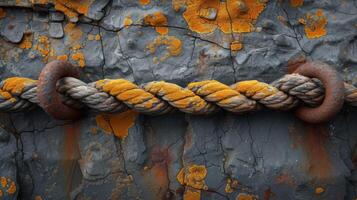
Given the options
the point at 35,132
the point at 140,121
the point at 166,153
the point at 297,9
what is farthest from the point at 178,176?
the point at 297,9

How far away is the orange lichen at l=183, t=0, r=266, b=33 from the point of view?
111 cm

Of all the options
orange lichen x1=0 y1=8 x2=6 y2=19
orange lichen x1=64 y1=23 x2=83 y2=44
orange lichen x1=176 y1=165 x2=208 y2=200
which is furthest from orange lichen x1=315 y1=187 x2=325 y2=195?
orange lichen x1=0 y1=8 x2=6 y2=19

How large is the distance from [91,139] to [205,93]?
34cm

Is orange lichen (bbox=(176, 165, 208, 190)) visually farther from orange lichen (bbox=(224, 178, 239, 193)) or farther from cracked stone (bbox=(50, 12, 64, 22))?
cracked stone (bbox=(50, 12, 64, 22))

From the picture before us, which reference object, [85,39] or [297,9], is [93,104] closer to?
[85,39]

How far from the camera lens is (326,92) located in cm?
101

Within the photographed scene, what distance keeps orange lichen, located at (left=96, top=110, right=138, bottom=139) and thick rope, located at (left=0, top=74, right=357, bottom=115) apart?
0.20 feet

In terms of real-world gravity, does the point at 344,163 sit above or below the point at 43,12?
below

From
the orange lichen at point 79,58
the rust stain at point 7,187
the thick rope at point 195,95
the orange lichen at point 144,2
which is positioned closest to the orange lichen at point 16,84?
the thick rope at point 195,95

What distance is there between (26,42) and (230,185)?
0.67 metres

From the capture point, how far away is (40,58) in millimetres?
1168

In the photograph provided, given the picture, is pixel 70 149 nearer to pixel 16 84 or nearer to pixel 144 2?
pixel 16 84

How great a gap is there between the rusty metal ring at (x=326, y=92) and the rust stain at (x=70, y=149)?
599 millimetres

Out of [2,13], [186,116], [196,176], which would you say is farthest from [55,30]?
[196,176]
